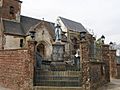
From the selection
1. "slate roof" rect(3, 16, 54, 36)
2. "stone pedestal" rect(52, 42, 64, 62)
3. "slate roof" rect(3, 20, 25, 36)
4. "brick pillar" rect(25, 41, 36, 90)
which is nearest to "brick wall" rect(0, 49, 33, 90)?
"brick pillar" rect(25, 41, 36, 90)

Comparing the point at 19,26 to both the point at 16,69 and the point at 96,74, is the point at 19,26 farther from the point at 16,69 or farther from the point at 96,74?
the point at 96,74

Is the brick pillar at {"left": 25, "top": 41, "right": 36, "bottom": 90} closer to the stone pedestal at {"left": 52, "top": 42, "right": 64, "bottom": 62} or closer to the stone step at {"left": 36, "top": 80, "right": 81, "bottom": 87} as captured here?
the stone step at {"left": 36, "top": 80, "right": 81, "bottom": 87}

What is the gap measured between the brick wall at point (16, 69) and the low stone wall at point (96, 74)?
13.2 ft

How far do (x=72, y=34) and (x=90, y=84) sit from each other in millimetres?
31119

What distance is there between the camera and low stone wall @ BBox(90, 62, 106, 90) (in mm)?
12766

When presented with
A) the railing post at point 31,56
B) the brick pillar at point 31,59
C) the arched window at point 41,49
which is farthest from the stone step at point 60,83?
the arched window at point 41,49

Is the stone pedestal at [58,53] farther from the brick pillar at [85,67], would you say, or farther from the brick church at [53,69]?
the brick pillar at [85,67]

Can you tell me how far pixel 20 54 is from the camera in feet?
45.2

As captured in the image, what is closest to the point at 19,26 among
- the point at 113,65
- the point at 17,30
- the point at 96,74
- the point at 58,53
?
the point at 17,30

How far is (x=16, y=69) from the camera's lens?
45.6 ft

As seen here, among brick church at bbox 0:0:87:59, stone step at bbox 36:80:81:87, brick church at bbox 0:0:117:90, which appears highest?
brick church at bbox 0:0:87:59

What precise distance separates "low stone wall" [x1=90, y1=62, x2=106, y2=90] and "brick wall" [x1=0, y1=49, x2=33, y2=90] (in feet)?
13.2

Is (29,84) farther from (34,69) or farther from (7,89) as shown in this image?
(7,89)

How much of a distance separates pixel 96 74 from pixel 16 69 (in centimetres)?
580
